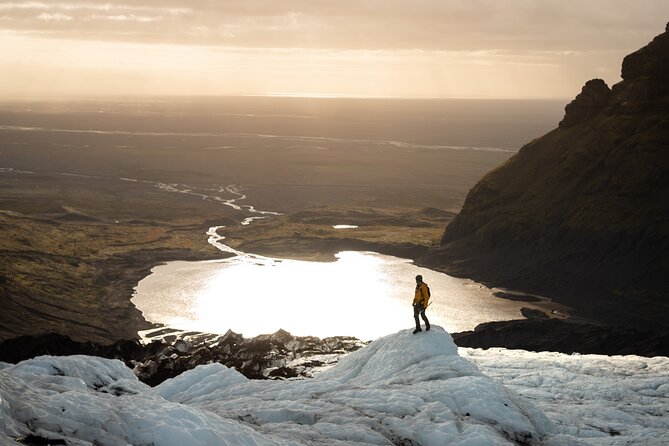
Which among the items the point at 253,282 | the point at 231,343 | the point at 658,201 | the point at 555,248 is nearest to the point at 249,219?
the point at 253,282

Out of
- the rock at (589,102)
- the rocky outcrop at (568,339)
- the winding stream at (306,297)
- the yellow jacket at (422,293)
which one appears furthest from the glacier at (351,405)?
the rock at (589,102)

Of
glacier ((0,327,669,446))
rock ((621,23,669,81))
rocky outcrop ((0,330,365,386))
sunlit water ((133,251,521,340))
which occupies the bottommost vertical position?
sunlit water ((133,251,521,340))

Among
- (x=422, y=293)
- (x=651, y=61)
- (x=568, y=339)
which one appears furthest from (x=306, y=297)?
(x=651, y=61)

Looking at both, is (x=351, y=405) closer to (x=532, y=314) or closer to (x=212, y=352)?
(x=212, y=352)

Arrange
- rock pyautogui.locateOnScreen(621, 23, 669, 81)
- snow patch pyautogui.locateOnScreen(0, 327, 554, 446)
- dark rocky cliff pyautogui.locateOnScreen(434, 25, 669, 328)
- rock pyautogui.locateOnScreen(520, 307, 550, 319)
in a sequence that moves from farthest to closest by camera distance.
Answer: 1. rock pyautogui.locateOnScreen(621, 23, 669, 81)
2. dark rocky cliff pyautogui.locateOnScreen(434, 25, 669, 328)
3. rock pyautogui.locateOnScreen(520, 307, 550, 319)
4. snow patch pyautogui.locateOnScreen(0, 327, 554, 446)

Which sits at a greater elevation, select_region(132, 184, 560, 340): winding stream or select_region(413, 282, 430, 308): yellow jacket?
select_region(413, 282, 430, 308): yellow jacket

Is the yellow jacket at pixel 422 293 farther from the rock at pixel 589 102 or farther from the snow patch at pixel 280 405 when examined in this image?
the rock at pixel 589 102

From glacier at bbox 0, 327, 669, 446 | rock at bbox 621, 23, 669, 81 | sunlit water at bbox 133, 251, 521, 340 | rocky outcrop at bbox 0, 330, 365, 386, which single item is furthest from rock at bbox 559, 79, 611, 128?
glacier at bbox 0, 327, 669, 446

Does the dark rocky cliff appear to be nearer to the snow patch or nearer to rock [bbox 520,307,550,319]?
rock [bbox 520,307,550,319]
